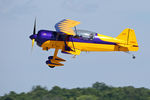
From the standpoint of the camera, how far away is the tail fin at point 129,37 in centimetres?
2969

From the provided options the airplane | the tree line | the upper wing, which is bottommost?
the tree line

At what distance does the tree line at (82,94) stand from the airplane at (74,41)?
2102cm

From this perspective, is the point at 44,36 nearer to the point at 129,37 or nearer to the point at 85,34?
the point at 85,34

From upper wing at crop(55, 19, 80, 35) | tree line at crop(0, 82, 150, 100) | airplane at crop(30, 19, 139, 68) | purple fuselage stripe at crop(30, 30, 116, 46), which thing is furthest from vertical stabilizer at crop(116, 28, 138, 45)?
tree line at crop(0, 82, 150, 100)

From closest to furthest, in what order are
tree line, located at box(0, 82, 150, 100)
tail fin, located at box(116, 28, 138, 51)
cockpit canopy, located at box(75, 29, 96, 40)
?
cockpit canopy, located at box(75, 29, 96, 40) < tail fin, located at box(116, 28, 138, 51) < tree line, located at box(0, 82, 150, 100)

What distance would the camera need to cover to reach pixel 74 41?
28578 mm

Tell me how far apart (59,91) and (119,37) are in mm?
26084

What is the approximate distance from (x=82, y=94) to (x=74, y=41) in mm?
25798

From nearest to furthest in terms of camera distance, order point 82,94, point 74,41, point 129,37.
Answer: point 74,41 < point 129,37 < point 82,94

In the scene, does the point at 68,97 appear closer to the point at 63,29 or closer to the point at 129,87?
the point at 129,87

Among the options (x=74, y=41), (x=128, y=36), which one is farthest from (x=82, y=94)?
(x=74, y=41)

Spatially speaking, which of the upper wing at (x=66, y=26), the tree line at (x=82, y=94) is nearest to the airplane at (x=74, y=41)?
the upper wing at (x=66, y=26)

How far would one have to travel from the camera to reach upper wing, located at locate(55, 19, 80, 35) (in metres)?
27.6

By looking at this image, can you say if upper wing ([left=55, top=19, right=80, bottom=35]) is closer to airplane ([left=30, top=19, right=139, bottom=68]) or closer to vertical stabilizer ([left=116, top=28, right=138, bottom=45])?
airplane ([left=30, top=19, right=139, bottom=68])
